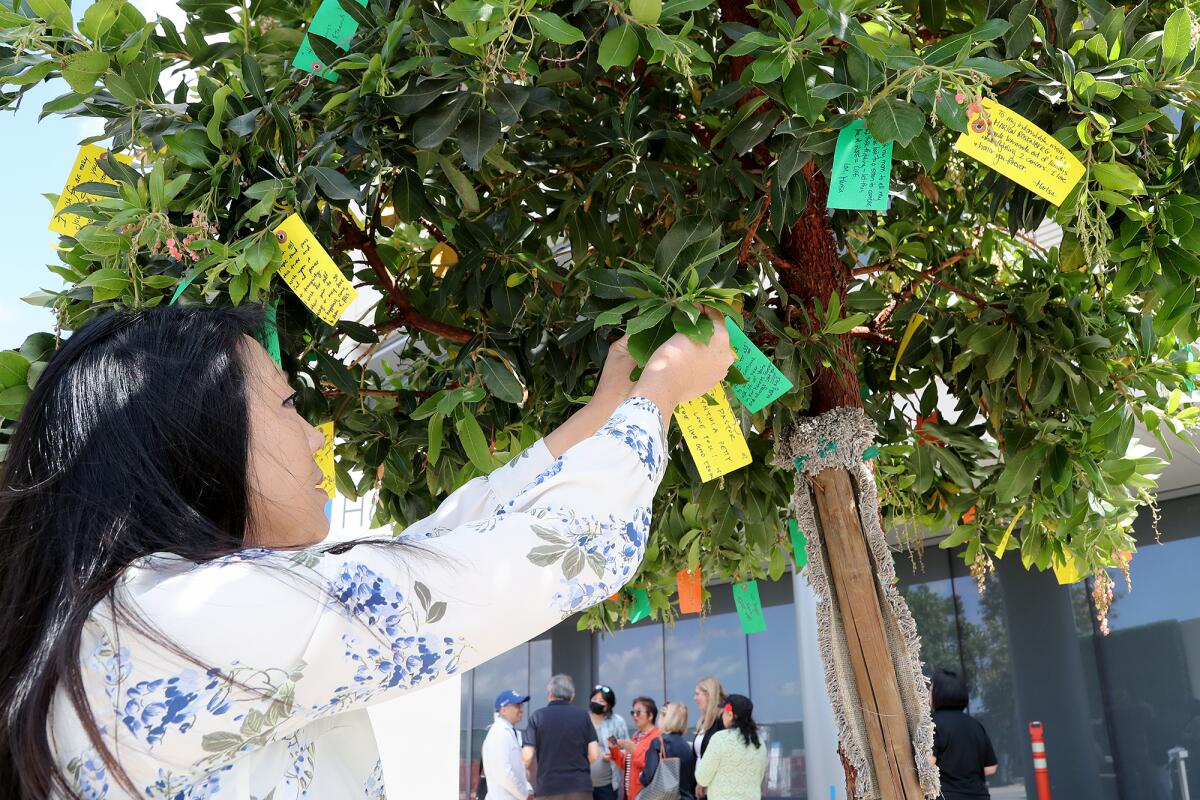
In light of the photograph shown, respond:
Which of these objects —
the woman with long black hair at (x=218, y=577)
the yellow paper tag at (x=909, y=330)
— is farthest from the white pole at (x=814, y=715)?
the woman with long black hair at (x=218, y=577)

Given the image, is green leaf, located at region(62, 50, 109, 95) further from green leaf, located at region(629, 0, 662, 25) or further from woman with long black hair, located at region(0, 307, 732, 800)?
green leaf, located at region(629, 0, 662, 25)

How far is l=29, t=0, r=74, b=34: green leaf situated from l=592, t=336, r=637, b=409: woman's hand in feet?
2.54

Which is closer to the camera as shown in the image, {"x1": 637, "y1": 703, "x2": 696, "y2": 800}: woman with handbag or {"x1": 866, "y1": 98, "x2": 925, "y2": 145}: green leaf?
{"x1": 866, "y1": 98, "x2": 925, "y2": 145}: green leaf

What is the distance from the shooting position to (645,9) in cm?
109

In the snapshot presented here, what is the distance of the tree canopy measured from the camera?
1182 millimetres

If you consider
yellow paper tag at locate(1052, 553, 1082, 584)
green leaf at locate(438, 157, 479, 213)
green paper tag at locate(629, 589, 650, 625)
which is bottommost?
yellow paper tag at locate(1052, 553, 1082, 584)

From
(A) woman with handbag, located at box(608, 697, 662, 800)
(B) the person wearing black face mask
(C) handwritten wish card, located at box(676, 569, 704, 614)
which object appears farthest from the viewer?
(B) the person wearing black face mask

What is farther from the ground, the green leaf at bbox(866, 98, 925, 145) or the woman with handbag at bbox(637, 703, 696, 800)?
the green leaf at bbox(866, 98, 925, 145)

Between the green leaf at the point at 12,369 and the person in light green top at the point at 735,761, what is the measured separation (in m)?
4.27

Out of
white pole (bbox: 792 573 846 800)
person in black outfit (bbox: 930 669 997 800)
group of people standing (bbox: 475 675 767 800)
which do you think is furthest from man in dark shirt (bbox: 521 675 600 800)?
person in black outfit (bbox: 930 669 997 800)

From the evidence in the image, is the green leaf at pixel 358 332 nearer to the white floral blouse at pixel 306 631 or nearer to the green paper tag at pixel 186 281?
the green paper tag at pixel 186 281

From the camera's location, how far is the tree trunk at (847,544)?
1630 millimetres

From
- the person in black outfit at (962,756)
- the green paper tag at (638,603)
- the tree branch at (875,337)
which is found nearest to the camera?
the tree branch at (875,337)

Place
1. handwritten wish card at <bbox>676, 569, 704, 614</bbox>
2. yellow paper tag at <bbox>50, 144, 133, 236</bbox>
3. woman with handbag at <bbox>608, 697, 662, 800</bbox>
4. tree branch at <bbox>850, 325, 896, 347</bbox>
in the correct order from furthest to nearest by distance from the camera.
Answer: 1. woman with handbag at <bbox>608, 697, 662, 800</bbox>
2. handwritten wish card at <bbox>676, 569, 704, 614</bbox>
3. tree branch at <bbox>850, 325, 896, 347</bbox>
4. yellow paper tag at <bbox>50, 144, 133, 236</bbox>
